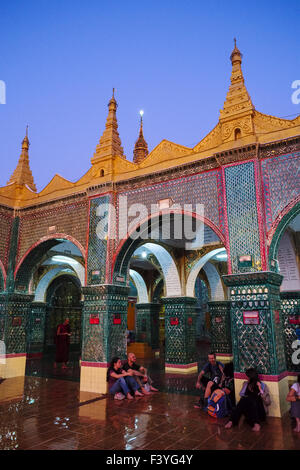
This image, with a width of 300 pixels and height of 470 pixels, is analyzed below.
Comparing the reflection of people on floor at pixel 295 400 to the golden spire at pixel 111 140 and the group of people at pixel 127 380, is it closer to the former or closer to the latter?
the group of people at pixel 127 380

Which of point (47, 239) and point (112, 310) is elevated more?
point (47, 239)

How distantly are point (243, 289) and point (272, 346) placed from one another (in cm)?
92

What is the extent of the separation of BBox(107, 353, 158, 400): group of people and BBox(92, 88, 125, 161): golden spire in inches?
174

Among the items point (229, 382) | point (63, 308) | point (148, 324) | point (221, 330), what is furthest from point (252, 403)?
point (63, 308)

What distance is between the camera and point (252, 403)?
436cm

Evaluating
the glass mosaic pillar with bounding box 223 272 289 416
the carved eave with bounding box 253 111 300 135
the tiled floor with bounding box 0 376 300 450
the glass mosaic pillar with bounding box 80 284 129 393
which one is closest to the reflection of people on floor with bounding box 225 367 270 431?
the tiled floor with bounding box 0 376 300 450

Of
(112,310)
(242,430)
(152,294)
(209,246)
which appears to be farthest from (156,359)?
(242,430)

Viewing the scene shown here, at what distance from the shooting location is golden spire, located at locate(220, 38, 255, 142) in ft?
19.3

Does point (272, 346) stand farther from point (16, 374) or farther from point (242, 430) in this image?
point (16, 374)

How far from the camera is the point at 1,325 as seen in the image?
338 inches

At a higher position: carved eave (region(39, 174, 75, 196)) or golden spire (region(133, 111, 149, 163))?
golden spire (region(133, 111, 149, 163))

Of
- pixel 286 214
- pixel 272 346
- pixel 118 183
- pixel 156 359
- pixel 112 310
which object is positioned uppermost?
pixel 118 183

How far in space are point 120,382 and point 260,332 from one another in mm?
2584

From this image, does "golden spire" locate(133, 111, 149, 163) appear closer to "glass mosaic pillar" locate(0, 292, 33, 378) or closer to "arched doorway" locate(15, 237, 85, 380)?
"arched doorway" locate(15, 237, 85, 380)
